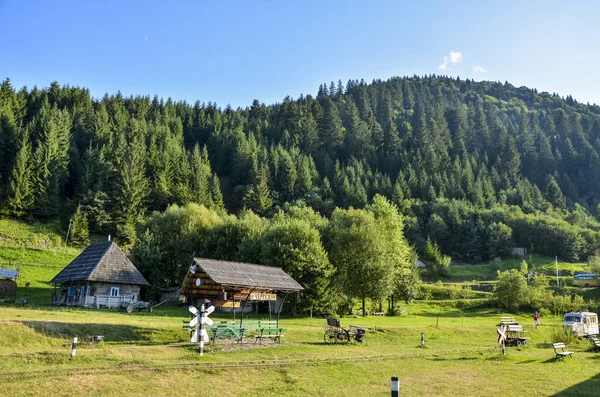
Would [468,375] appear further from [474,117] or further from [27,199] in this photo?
[474,117]

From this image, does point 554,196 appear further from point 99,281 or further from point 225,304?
point 225,304

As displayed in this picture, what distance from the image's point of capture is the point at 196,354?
20.2m

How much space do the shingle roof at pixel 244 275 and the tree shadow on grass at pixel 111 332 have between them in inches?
154

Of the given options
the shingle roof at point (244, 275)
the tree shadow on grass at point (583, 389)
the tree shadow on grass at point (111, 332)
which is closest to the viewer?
the tree shadow on grass at point (583, 389)

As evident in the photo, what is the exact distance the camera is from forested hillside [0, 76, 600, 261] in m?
88.7

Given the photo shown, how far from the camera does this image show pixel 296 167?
392 feet

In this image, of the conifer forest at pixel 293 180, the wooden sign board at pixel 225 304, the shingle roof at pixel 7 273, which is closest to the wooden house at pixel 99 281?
the shingle roof at pixel 7 273

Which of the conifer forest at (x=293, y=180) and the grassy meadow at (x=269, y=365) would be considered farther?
the conifer forest at (x=293, y=180)

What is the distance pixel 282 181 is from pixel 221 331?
90693 millimetres

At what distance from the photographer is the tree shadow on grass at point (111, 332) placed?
72.9 feet

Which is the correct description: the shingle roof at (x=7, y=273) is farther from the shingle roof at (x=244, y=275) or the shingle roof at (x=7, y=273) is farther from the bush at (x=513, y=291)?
the bush at (x=513, y=291)

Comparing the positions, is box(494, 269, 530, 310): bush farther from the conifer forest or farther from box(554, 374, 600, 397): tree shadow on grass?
box(554, 374, 600, 397): tree shadow on grass

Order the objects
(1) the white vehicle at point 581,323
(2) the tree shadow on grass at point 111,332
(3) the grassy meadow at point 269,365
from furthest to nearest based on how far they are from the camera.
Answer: (1) the white vehicle at point 581,323 → (2) the tree shadow on grass at point 111,332 → (3) the grassy meadow at point 269,365

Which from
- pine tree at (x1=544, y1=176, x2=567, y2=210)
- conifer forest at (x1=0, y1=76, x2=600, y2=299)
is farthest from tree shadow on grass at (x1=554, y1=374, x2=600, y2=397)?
pine tree at (x1=544, y1=176, x2=567, y2=210)
